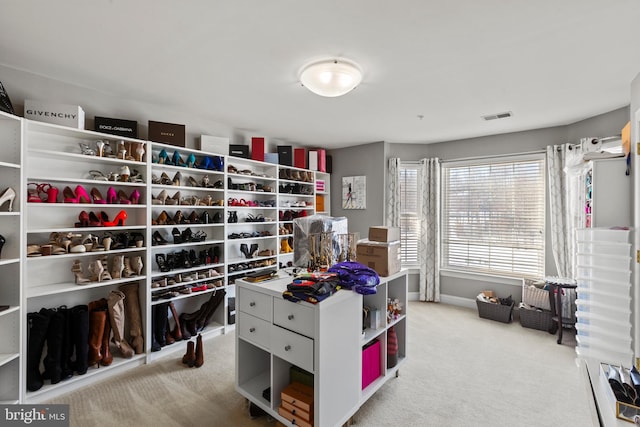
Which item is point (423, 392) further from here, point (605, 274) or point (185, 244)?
point (185, 244)

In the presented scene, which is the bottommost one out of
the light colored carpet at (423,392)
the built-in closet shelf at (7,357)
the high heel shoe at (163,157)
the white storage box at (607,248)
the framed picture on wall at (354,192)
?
the light colored carpet at (423,392)

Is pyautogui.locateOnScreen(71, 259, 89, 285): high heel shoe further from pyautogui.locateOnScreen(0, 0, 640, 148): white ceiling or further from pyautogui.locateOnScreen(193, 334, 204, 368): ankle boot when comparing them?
pyautogui.locateOnScreen(0, 0, 640, 148): white ceiling

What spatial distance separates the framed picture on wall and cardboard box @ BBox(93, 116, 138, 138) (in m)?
3.26

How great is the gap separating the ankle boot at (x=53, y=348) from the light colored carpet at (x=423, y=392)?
0.65 feet

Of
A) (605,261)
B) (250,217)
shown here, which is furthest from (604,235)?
(250,217)

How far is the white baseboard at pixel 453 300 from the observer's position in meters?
4.54

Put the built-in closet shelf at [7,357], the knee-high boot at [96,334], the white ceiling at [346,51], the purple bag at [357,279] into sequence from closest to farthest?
the white ceiling at [346,51], the purple bag at [357,279], the built-in closet shelf at [7,357], the knee-high boot at [96,334]

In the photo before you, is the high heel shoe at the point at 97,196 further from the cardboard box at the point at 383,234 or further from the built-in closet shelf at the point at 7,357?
the cardboard box at the point at 383,234

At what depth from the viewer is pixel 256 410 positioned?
2.07 m

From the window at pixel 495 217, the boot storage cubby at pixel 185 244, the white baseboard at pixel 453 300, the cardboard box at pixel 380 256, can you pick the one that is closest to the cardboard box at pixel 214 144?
the boot storage cubby at pixel 185 244

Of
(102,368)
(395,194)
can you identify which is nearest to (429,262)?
(395,194)

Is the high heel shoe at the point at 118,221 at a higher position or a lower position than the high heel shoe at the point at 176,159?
lower

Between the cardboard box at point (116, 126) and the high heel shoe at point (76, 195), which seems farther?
the cardboard box at point (116, 126)

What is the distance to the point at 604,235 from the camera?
8.02 feet
